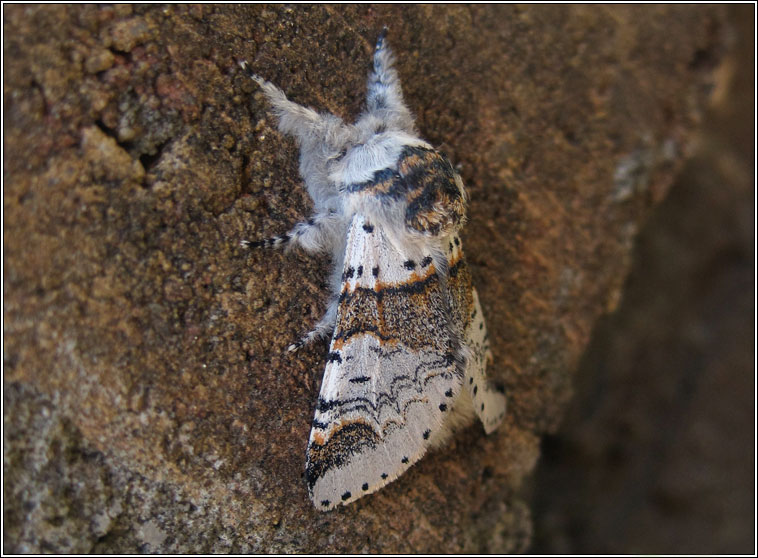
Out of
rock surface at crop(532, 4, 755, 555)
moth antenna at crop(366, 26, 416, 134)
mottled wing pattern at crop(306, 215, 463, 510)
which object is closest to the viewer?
mottled wing pattern at crop(306, 215, 463, 510)

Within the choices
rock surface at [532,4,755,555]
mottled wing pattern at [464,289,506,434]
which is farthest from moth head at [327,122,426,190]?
rock surface at [532,4,755,555]

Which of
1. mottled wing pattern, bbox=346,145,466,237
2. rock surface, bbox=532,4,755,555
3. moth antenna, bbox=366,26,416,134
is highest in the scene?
moth antenna, bbox=366,26,416,134

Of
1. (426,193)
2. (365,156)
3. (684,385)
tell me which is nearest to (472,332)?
(426,193)

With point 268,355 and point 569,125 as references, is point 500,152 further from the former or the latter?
point 268,355

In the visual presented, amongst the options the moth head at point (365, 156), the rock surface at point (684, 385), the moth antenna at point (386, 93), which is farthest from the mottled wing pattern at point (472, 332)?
the rock surface at point (684, 385)

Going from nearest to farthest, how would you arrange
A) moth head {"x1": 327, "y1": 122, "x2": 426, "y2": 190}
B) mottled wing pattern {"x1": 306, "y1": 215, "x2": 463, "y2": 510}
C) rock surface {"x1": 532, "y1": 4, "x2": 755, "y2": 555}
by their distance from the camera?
mottled wing pattern {"x1": 306, "y1": 215, "x2": 463, "y2": 510} → moth head {"x1": 327, "y1": 122, "x2": 426, "y2": 190} → rock surface {"x1": 532, "y1": 4, "x2": 755, "y2": 555}

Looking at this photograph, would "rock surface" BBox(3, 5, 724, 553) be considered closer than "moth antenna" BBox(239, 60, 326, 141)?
Yes

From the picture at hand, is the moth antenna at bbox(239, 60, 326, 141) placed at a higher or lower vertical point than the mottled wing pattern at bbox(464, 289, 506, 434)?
higher

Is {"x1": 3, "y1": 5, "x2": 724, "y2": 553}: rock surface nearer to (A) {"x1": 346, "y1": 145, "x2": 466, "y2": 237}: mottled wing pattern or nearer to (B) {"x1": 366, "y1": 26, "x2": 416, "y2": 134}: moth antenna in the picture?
(B) {"x1": 366, "y1": 26, "x2": 416, "y2": 134}: moth antenna

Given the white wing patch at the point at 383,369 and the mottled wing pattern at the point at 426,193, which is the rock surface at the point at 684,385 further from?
the mottled wing pattern at the point at 426,193
